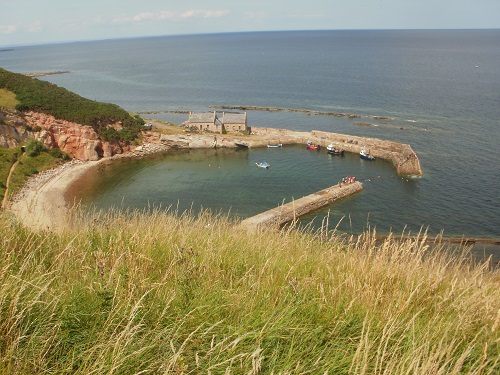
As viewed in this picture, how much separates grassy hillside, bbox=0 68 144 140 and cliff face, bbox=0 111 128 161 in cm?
123

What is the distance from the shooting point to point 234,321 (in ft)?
10.5

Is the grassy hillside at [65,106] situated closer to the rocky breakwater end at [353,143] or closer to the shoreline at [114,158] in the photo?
the shoreline at [114,158]

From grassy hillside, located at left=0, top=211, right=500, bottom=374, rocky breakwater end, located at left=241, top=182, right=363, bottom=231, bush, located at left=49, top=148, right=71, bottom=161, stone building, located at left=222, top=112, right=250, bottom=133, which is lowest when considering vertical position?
rocky breakwater end, located at left=241, top=182, right=363, bottom=231

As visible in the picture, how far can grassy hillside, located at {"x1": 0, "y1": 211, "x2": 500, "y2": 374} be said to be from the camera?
262cm

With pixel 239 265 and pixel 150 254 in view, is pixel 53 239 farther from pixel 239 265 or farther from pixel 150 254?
pixel 239 265

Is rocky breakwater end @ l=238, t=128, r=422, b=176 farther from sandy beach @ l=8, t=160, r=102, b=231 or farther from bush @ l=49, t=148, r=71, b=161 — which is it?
bush @ l=49, t=148, r=71, b=161

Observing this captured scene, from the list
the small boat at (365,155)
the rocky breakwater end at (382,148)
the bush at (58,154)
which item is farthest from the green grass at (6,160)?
the small boat at (365,155)

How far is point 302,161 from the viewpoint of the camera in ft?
149

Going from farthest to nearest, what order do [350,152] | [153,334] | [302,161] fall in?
[350,152] → [302,161] → [153,334]

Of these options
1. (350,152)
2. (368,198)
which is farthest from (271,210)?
(350,152)

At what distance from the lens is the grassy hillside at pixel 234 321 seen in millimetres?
2615

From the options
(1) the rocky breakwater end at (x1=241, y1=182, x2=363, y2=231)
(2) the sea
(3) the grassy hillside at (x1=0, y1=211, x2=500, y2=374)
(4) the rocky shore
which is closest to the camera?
(3) the grassy hillside at (x1=0, y1=211, x2=500, y2=374)

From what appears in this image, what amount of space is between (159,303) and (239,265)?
140cm

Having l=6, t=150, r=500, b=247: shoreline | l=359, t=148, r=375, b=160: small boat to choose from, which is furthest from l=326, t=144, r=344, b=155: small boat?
l=6, t=150, r=500, b=247: shoreline
